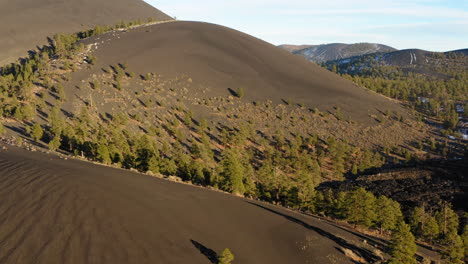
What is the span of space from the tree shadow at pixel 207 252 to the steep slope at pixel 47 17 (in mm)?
122558

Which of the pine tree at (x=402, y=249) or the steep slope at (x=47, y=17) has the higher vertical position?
the steep slope at (x=47, y=17)

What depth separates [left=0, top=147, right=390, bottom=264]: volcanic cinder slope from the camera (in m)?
12.8

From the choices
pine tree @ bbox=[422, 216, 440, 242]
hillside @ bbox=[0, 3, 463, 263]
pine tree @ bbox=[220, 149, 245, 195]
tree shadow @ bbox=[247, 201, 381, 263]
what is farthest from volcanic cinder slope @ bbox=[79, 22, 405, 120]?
tree shadow @ bbox=[247, 201, 381, 263]

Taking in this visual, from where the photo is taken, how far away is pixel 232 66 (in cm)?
10475

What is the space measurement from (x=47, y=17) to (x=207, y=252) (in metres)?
162

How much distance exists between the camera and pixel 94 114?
64.4 metres

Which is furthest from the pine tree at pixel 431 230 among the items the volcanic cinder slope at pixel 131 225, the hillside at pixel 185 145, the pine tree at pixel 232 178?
the pine tree at pixel 232 178

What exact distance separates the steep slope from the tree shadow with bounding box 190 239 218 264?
123 meters

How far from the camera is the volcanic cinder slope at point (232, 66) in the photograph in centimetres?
9206

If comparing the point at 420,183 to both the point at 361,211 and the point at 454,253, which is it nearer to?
the point at 361,211

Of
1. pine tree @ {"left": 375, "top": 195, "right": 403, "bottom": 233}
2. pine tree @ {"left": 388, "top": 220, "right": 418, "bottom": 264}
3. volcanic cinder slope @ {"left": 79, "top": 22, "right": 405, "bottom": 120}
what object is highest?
volcanic cinder slope @ {"left": 79, "top": 22, "right": 405, "bottom": 120}

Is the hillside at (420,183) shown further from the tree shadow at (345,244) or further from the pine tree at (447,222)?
the tree shadow at (345,244)

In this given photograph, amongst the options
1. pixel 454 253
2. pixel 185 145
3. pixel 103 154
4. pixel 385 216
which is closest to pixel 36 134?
pixel 103 154

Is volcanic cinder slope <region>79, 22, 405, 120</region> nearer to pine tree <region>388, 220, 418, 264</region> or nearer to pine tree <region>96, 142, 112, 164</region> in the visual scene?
pine tree <region>96, 142, 112, 164</region>
